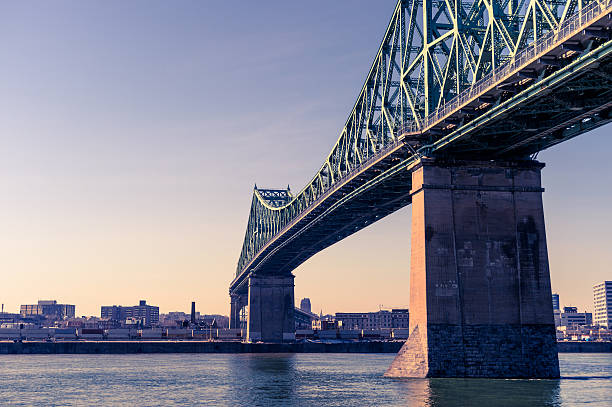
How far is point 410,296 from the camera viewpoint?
6003 centimetres

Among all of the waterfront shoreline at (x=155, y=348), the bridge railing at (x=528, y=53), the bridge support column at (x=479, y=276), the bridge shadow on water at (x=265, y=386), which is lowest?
the bridge shadow on water at (x=265, y=386)

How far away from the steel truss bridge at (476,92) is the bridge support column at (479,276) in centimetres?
256

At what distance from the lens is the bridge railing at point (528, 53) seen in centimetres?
3750

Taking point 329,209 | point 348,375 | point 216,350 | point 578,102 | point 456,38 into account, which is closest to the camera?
point 578,102

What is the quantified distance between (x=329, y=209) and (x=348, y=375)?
80.2 ft

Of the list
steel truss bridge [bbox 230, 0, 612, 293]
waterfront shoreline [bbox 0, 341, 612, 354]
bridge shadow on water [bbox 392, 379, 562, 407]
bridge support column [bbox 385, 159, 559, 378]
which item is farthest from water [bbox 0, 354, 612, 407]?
waterfront shoreline [bbox 0, 341, 612, 354]

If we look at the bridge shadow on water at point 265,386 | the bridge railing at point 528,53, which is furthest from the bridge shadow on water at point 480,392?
the bridge railing at point 528,53

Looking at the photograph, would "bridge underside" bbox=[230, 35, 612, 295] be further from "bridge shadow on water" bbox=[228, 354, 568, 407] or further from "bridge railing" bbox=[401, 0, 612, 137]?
"bridge shadow on water" bbox=[228, 354, 568, 407]

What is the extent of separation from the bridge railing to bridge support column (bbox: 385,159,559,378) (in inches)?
253

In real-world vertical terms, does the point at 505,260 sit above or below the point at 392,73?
below

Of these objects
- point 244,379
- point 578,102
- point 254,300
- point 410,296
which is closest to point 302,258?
point 254,300

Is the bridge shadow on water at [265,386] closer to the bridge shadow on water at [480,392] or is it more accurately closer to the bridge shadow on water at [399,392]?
the bridge shadow on water at [399,392]

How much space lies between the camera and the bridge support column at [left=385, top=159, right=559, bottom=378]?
55.5 m

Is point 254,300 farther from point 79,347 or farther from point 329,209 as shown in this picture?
point 329,209
